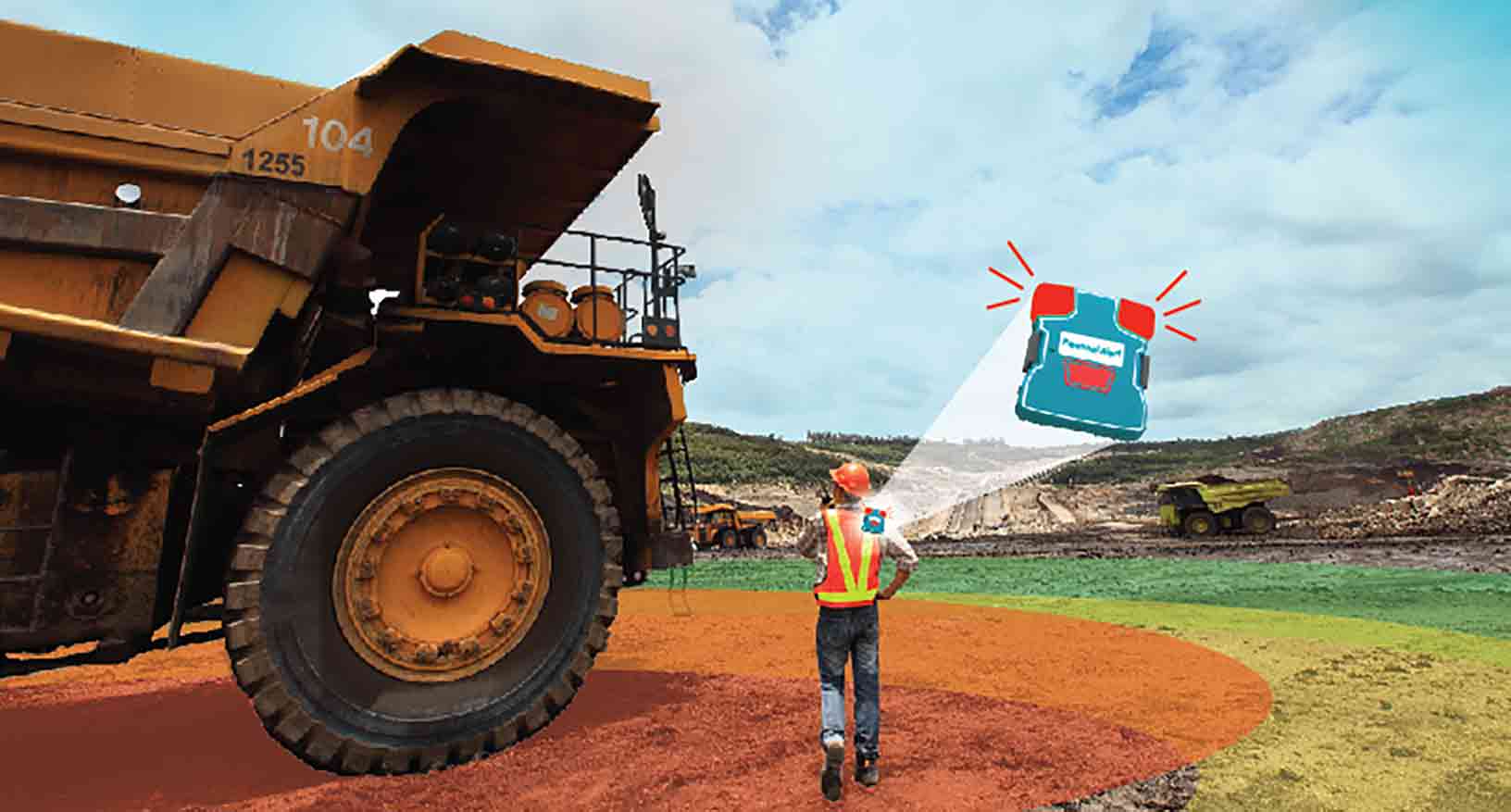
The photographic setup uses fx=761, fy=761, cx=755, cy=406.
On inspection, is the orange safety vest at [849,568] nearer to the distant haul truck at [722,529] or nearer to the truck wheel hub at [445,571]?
the truck wheel hub at [445,571]

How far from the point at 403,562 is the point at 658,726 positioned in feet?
6.23

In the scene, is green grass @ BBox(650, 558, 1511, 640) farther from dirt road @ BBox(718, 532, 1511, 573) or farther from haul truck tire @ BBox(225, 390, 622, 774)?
haul truck tire @ BBox(225, 390, 622, 774)

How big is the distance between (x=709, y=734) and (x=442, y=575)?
74.3 inches

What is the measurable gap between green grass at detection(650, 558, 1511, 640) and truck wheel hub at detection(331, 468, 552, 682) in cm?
938

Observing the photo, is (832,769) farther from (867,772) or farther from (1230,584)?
(1230,584)

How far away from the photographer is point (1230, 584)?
1335 centimetres

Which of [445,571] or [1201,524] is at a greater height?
[1201,524]

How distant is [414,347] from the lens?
4668 mm

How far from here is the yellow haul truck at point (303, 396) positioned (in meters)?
3.83

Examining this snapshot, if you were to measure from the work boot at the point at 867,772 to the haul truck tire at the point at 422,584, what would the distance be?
1658 millimetres

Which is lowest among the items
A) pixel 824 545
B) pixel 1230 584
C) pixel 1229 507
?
pixel 1230 584

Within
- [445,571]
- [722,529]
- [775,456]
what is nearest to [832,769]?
[445,571]

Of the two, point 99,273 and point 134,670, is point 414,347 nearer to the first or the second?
point 99,273

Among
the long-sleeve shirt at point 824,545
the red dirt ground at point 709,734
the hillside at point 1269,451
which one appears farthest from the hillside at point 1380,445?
the long-sleeve shirt at point 824,545
